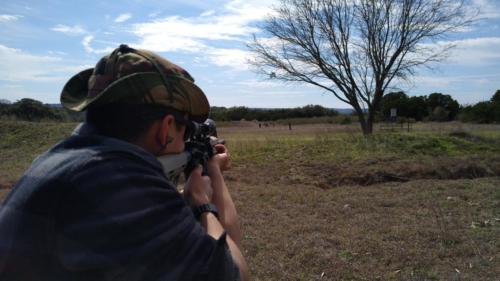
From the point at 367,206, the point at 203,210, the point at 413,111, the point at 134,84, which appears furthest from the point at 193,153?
the point at 413,111

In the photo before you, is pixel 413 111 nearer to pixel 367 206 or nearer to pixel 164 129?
pixel 367 206

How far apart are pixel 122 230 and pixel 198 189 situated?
0.47 metres

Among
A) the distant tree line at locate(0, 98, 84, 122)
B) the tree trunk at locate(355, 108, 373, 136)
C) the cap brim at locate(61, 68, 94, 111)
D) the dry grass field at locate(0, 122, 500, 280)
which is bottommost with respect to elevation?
the dry grass field at locate(0, 122, 500, 280)

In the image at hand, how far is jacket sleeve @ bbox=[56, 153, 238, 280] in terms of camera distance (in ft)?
3.98

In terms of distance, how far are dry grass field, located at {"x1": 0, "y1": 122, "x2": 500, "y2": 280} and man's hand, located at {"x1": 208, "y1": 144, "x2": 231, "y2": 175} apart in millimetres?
2728

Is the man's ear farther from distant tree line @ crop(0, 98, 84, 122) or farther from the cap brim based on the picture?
distant tree line @ crop(0, 98, 84, 122)

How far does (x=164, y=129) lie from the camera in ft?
4.88

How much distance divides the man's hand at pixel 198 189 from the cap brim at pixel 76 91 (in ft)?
1.57

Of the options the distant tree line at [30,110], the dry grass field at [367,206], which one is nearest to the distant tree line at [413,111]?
the distant tree line at [30,110]

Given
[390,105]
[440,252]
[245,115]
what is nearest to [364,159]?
[440,252]

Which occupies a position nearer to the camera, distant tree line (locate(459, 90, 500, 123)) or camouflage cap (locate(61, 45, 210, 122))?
camouflage cap (locate(61, 45, 210, 122))

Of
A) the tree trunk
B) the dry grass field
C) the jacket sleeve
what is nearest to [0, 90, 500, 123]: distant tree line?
the tree trunk

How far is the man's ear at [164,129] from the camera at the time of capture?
1.47 m

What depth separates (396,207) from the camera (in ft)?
23.8
